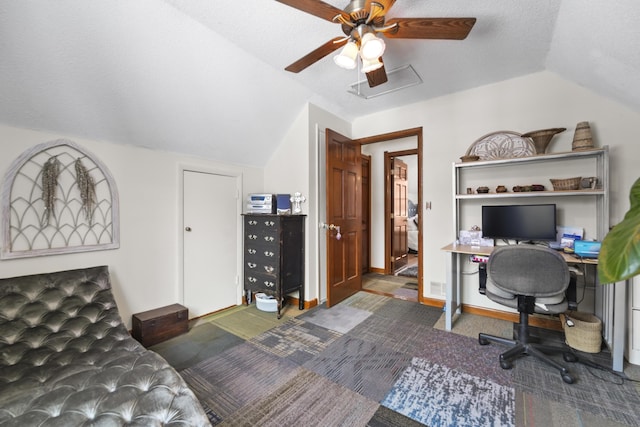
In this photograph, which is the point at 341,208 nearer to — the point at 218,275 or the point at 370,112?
the point at 370,112

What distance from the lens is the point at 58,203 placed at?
6.76ft

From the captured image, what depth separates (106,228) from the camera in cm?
231

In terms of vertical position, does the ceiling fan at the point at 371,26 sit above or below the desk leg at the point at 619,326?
above

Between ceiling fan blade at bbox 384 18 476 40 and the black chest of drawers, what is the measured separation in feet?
6.40

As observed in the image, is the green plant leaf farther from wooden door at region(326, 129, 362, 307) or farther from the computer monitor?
wooden door at region(326, 129, 362, 307)

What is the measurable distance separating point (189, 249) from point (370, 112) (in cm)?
298

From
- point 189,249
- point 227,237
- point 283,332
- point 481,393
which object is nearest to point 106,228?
point 189,249

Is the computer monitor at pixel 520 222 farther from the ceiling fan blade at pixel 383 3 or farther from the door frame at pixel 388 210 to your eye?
the ceiling fan blade at pixel 383 3

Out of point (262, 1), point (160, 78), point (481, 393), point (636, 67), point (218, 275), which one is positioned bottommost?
point (481, 393)

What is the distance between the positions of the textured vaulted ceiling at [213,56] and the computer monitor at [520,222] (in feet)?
3.53

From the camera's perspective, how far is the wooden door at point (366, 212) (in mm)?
4871

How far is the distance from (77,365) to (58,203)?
128 centimetres

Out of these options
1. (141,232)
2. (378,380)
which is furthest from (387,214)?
(141,232)

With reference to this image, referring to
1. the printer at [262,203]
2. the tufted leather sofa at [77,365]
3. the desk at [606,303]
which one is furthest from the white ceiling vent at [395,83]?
the tufted leather sofa at [77,365]
